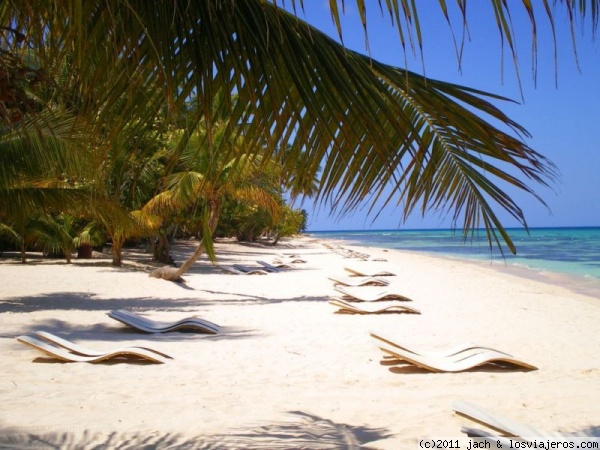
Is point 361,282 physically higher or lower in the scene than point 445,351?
lower

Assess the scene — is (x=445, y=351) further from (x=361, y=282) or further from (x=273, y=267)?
(x=273, y=267)

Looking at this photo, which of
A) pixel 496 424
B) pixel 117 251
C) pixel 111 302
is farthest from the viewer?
pixel 117 251

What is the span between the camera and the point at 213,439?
11.8ft

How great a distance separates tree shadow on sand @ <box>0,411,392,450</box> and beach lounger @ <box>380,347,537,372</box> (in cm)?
169

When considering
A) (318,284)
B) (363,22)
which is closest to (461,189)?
(363,22)

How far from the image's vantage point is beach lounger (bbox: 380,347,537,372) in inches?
213

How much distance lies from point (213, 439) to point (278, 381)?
165cm

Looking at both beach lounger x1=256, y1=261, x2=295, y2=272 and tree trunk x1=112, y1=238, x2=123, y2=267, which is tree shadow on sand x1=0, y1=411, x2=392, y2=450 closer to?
tree trunk x1=112, y1=238, x2=123, y2=267

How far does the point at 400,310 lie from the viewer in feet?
31.8

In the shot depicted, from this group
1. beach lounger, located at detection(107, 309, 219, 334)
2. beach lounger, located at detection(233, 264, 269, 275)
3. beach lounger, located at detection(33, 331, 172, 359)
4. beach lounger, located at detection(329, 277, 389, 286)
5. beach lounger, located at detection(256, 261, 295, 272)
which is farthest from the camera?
beach lounger, located at detection(256, 261, 295, 272)

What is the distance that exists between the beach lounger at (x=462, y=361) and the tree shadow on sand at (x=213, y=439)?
1.69 meters

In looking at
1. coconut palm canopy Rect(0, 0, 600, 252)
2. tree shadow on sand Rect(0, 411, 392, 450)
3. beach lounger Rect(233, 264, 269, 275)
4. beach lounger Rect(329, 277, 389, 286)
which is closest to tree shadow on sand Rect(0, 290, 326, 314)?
beach lounger Rect(329, 277, 389, 286)

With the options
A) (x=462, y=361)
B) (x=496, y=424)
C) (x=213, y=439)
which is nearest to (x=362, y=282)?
(x=462, y=361)

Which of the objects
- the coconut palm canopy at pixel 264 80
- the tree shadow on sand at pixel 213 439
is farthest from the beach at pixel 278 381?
the coconut palm canopy at pixel 264 80
